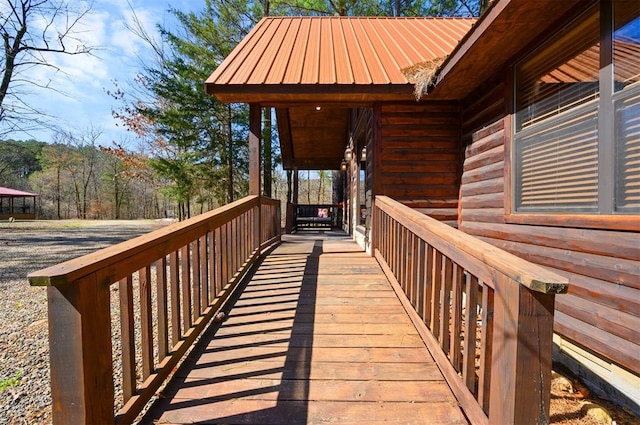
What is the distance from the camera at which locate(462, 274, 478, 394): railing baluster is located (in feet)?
4.80

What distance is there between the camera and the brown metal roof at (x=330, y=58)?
12.1 ft

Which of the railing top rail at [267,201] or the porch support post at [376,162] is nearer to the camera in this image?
the porch support post at [376,162]

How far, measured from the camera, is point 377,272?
364 centimetres

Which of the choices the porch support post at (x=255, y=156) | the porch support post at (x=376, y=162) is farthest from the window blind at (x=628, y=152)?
the porch support post at (x=255, y=156)

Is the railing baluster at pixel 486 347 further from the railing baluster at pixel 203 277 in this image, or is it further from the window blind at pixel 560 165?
the railing baluster at pixel 203 277

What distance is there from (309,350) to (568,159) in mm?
2466

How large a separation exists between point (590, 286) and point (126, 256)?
9.70 feet

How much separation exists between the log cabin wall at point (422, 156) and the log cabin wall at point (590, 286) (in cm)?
95

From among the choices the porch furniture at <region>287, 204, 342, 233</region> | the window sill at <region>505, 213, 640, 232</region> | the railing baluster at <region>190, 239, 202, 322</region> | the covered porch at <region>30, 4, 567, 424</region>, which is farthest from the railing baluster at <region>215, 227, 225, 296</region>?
the porch furniture at <region>287, 204, 342, 233</region>

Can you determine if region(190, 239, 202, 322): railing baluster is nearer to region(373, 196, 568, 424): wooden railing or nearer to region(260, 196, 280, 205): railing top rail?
region(373, 196, 568, 424): wooden railing

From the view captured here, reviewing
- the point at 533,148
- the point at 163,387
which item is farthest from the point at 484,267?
the point at 533,148

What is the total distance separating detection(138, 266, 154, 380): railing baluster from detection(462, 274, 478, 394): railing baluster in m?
1.61

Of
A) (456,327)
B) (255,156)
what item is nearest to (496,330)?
(456,327)

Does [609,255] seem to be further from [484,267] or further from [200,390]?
[200,390]
